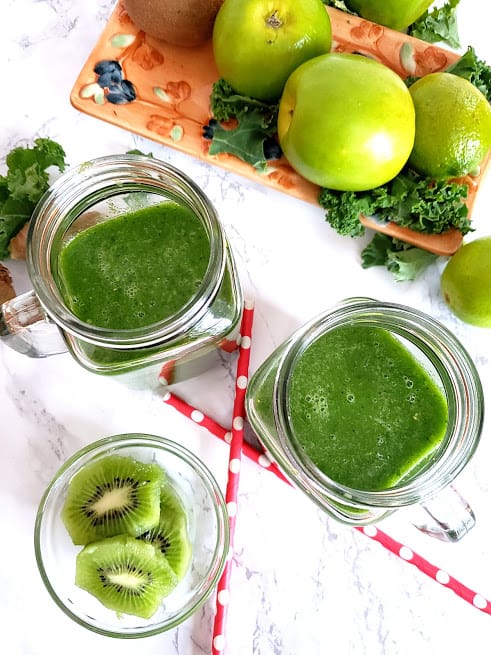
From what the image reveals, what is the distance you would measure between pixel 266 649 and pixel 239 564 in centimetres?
12

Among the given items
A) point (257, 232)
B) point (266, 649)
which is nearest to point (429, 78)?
point (257, 232)

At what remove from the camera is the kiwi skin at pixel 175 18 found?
948mm

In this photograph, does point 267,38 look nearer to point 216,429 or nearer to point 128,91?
point 128,91

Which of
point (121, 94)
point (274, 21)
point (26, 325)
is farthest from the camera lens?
point (121, 94)

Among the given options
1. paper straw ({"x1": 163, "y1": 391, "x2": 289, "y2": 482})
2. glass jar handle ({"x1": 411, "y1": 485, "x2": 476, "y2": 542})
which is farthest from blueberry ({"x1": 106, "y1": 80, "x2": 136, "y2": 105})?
glass jar handle ({"x1": 411, "y1": 485, "x2": 476, "y2": 542})

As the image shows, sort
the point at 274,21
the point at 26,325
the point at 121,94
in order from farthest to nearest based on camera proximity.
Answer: the point at 121,94 < the point at 274,21 < the point at 26,325

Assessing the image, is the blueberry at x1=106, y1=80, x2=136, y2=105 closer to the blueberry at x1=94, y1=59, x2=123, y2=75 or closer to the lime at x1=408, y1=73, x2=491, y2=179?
the blueberry at x1=94, y1=59, x2=123, y2=75

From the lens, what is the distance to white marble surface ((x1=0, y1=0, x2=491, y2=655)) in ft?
3.11

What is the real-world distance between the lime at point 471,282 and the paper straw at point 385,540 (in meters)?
0.31

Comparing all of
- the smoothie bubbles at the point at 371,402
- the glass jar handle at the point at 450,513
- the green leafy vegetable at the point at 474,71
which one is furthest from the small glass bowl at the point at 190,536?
the green leafy vegetable at the point at 474,71

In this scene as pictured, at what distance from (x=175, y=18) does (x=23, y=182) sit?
30 centimetres

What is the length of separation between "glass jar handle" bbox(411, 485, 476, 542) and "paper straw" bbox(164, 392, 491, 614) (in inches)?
2.8

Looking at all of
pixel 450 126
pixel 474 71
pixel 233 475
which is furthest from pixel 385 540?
pixel 474 71

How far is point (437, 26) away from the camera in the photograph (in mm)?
1042
